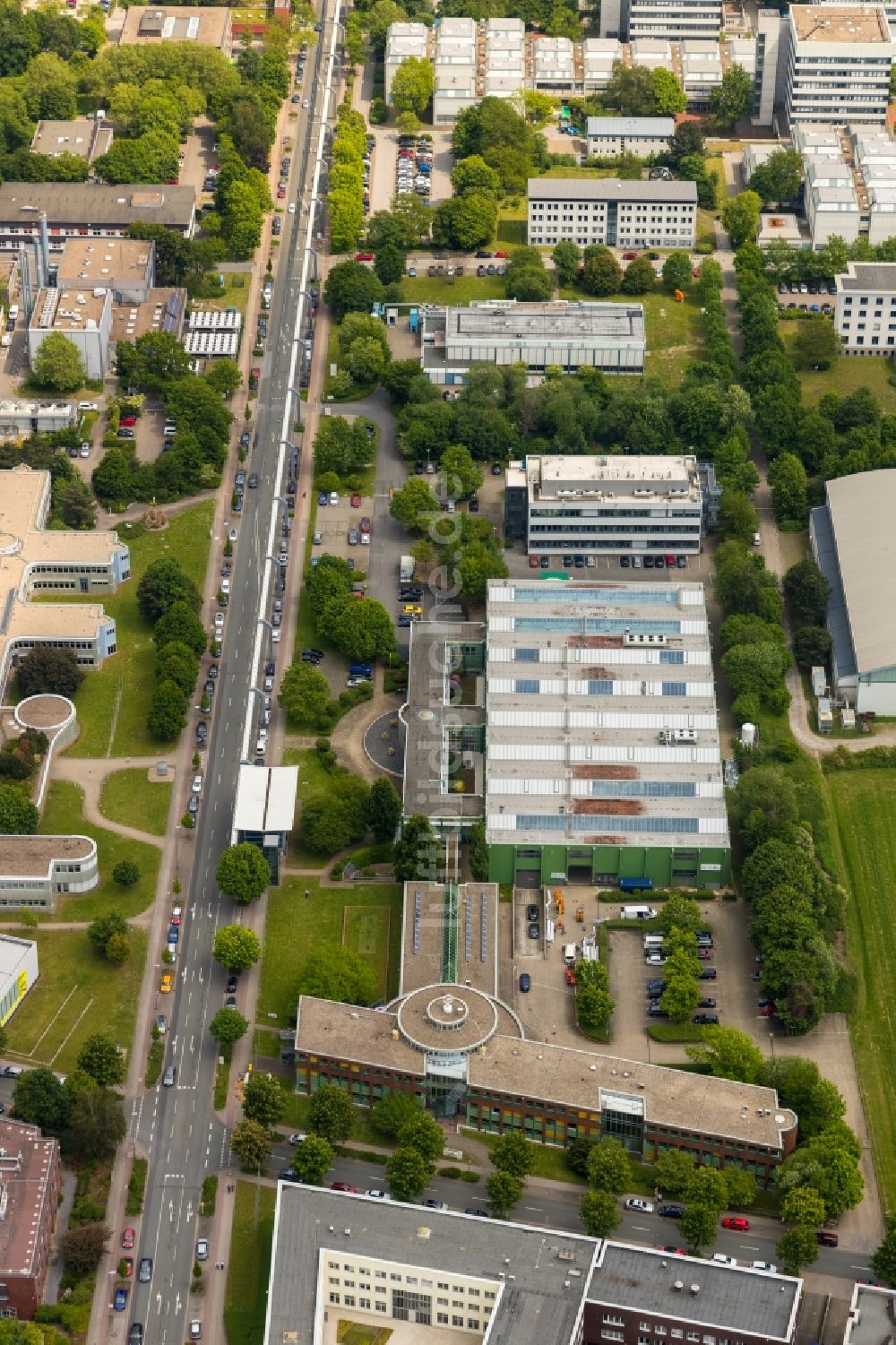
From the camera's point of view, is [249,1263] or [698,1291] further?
[249,1263]

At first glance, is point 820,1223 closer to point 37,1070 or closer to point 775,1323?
point 775,1323

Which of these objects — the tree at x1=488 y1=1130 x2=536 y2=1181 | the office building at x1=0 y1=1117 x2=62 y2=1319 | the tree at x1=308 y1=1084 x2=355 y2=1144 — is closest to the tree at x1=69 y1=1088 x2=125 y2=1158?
the office building at x1=0 y1=1117 x2=62 y2=1319

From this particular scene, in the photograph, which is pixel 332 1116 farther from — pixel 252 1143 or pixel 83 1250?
pixel 83 1250

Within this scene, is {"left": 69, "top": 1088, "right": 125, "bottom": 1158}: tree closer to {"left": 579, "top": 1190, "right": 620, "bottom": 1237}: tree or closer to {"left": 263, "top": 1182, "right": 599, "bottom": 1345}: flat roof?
{"left": 263, "top": 1182, "right": 599, "bottom": 1345}: flat roof

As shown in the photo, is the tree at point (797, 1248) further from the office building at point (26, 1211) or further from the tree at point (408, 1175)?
the office building at point (26, 1211)

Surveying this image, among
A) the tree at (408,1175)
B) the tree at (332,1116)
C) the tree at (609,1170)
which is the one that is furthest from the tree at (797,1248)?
the tree at (332,1116)

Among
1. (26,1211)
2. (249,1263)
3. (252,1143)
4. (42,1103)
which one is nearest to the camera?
(26,1211)

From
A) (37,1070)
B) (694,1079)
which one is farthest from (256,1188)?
(694,1079)

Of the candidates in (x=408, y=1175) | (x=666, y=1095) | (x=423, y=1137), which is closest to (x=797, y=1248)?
(x=666, y=1095)
